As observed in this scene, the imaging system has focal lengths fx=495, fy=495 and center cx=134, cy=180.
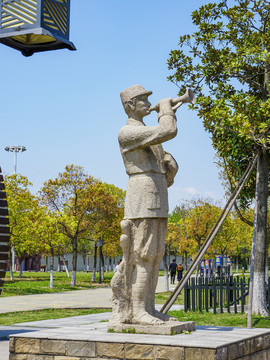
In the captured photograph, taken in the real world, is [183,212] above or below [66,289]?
above

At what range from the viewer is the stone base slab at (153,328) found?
215 inches

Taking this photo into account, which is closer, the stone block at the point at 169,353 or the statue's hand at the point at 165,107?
the stone block at the point at 169,353

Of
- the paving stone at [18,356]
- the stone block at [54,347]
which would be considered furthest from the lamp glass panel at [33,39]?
the paving stone at [18,356]

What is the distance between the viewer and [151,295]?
5.93 m

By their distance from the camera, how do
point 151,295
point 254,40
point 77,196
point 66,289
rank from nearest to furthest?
point 151,295 → point 254,40 → point 66,289 → point 77,196

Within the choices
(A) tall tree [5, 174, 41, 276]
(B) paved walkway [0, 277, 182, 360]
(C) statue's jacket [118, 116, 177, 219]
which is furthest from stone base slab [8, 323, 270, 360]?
(A) tall tree [5, 174, 41, 276]

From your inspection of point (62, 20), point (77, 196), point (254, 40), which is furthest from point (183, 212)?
point (62, 20)

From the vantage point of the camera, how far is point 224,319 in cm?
1037

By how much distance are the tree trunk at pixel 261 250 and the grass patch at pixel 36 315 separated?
489cm

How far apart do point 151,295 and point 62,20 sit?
4846 millimetres

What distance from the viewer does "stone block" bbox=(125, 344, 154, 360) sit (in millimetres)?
4796

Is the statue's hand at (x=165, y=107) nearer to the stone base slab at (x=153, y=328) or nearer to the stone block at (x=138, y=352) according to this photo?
the stone base slab at (x=153, y=328)

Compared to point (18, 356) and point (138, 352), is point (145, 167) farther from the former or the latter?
point (18, 356)

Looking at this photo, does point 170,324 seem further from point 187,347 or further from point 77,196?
point 77,196
